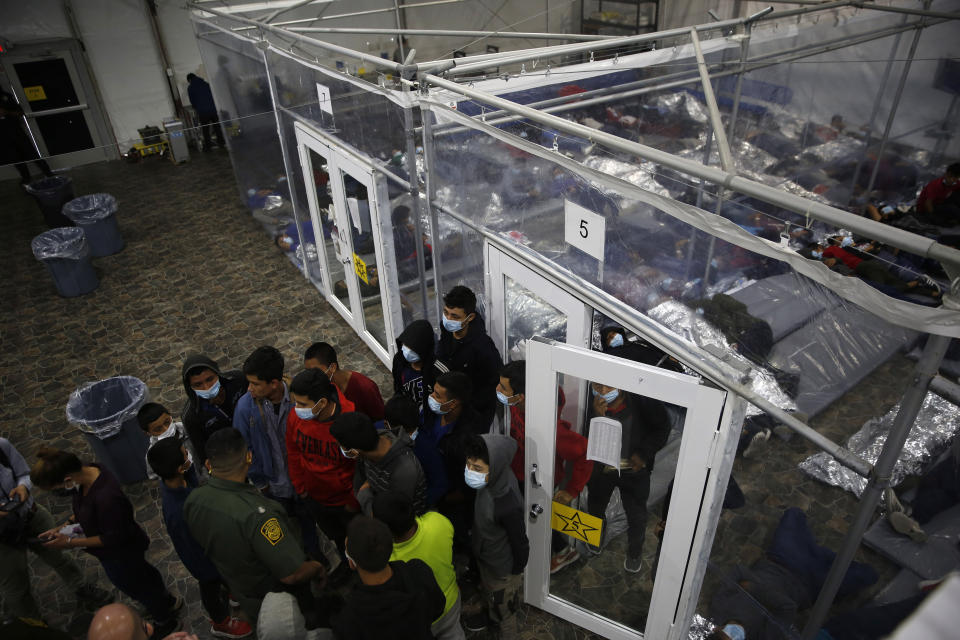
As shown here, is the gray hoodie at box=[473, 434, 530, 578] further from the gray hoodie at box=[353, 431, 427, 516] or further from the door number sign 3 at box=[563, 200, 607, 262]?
the door number sign 3 at box=[563, 200, 607, 262]

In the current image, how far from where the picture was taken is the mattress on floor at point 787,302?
6.58 feet

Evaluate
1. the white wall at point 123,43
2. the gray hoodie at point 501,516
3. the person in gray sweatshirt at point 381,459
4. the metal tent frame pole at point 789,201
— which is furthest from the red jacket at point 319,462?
the white wall at point 123,43

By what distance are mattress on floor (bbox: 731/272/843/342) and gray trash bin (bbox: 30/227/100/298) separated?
692 cm

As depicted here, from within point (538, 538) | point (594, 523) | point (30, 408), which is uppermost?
point (594, 523)

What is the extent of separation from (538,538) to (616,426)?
0.91 m

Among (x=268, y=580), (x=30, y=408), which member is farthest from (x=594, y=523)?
(x=30, y=408)

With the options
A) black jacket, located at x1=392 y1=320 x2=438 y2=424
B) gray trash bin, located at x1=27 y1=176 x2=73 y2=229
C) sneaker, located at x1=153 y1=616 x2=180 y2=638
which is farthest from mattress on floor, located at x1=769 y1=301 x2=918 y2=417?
gray trash bin, located at x1=27 y1=176 x2=73 y2=229

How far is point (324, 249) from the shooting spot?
5980mm

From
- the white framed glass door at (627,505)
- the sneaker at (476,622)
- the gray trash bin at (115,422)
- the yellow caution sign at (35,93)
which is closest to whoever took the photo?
the white framed glass door at (627,505)

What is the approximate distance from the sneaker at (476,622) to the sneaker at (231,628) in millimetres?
1253

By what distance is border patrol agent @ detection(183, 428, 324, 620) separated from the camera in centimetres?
259

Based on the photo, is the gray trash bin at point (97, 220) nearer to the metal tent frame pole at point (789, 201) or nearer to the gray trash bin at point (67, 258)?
the gray trash bin at point (67, 258)

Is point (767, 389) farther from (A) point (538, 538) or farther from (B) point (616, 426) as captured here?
(A) point (538, 538)

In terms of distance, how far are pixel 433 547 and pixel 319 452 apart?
3.12 feet
